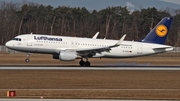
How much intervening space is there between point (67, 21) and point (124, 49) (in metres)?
88.5

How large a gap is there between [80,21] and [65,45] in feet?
297

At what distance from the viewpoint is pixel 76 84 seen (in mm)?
32312

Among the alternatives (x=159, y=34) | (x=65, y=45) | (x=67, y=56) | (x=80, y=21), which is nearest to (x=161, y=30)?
(x=159, y=34)

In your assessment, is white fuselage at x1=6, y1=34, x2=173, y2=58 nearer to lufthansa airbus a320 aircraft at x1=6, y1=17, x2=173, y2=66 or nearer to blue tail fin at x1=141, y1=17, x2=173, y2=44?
lufthansa airbus a320 aircraft at x1=6, y1=17, x2=173, y2=66

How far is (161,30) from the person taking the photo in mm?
54781

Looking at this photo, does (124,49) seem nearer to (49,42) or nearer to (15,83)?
(49,42)

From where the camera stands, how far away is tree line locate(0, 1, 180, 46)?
131 meters

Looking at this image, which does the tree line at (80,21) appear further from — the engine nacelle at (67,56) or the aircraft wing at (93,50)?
the engine nacelle at (67,56)

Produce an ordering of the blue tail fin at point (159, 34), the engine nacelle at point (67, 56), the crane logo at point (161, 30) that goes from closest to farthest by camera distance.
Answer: the engine nacelle at point (67, 56), the blue tail fin at point (159, 34), the crane logo at point (161, 30)

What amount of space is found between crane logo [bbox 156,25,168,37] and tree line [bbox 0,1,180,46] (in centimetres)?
7277

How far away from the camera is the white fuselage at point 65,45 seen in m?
50.0

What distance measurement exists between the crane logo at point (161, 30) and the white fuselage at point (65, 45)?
6.04 feet

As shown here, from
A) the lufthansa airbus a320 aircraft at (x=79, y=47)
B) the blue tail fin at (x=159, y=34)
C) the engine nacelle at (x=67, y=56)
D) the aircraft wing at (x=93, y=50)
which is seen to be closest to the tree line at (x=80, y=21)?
the blue tail fin at (x=159, y=34)

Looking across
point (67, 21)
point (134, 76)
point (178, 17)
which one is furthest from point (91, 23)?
point (134, 76)
